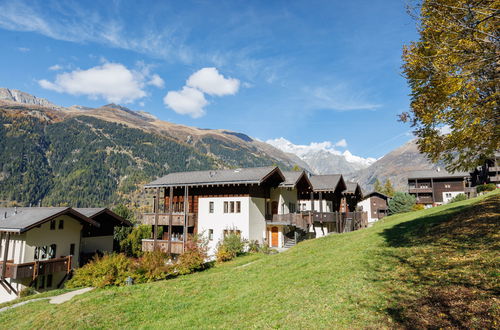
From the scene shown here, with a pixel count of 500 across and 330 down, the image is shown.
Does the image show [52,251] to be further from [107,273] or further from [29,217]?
[107,273]

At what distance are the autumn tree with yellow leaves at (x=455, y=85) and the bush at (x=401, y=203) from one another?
150ft

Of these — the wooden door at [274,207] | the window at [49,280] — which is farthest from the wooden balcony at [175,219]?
the window at [49,280]

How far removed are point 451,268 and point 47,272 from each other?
1116 inches

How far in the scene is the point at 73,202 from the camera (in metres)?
150

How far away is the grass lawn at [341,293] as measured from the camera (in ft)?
25.5

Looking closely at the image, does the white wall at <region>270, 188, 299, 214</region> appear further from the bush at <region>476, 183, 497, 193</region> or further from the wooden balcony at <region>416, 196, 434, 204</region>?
the wooden balcony at <region>416, 196, 434, 204</region>

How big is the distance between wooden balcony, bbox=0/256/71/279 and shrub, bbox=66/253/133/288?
728cm

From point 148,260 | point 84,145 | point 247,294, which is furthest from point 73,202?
point 247,294

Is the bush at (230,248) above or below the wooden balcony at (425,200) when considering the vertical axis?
below

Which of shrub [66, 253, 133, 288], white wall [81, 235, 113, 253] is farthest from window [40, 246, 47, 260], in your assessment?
shrub [66, 253, 133, 288]

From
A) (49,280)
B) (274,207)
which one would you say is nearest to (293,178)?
(274,207)

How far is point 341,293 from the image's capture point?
9.95m

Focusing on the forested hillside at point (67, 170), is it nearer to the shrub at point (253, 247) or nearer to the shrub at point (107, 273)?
the shrub at point (253, 247)

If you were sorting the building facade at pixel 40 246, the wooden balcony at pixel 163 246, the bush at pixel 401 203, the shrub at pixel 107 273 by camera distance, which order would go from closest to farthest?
1. the shrub at pixel 107 273
2. the building facade at pixel 40 246
3. the wooden balcony at pixel 163 246
4. the bush at pixel 401 203
